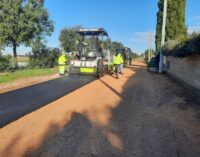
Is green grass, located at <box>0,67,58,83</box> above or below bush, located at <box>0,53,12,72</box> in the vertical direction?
below

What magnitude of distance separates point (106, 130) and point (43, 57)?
2819 cm

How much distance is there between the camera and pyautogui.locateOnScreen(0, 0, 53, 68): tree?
100ft

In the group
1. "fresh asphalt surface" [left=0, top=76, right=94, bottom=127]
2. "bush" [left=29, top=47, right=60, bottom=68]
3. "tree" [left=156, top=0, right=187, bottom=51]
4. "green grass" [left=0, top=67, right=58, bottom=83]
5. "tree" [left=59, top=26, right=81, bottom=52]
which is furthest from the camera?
A: "tree" [left=59, top=26, right=81, bottom=52]

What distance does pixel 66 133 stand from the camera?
6.51 meters

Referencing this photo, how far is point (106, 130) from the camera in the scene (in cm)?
682

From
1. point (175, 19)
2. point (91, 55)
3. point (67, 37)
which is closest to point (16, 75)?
point (91, 55)

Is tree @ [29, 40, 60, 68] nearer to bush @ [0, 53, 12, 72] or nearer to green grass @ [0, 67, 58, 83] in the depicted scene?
bush @ [0, 53, 12, 72]

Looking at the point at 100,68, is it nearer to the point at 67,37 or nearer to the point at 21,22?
the point at 21,22

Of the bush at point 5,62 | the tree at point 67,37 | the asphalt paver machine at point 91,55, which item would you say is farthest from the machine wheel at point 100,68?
the tree at point 67,37

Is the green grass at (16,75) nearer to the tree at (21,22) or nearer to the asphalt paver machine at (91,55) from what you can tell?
the asphalt paver machine at (91,55)

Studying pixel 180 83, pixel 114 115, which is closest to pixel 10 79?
pixel 180 83

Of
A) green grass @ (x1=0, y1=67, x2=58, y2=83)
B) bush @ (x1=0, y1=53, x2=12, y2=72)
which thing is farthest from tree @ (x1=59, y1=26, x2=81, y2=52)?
green grass @ (x1=0, y1=67, x2=58, y2=83)

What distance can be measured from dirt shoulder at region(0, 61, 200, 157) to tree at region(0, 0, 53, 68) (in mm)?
22324

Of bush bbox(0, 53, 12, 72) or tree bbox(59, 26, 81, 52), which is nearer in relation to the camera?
bush bbox(0, 53, 12, 72)
